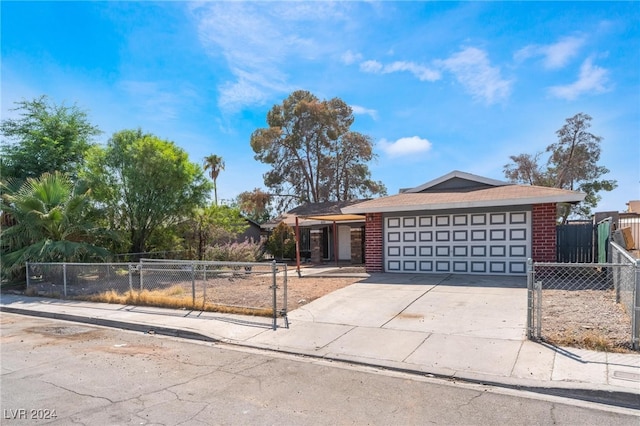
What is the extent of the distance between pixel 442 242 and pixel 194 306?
8173 mm

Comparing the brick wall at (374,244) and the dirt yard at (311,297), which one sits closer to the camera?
the dirt yard at (311,297)

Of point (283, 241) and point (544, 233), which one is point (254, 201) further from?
point (544, 233)

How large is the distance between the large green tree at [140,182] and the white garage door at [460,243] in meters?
8.75

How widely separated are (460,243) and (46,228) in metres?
14.3

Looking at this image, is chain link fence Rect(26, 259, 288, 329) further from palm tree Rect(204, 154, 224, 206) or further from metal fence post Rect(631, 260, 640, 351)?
palm tree Rect(204, 154, 224, 206)

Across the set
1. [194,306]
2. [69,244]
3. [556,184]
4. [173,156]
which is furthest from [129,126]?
[556,184]

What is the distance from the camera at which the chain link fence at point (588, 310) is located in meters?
5.86

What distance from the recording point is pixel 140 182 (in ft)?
52.4

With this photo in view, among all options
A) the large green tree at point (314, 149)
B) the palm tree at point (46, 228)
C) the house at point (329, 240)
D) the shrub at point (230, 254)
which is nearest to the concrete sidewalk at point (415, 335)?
the palm tree at point (46, 228)

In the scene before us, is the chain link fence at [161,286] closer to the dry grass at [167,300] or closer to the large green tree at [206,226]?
the dry grass at [167,300]

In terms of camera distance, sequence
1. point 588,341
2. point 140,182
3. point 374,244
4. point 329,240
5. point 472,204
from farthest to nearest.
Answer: point 329,240
point 140,182
point 374,244
point 472,204
point 588,341

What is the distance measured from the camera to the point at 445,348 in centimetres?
623

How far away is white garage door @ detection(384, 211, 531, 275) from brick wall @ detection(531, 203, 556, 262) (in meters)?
0.22

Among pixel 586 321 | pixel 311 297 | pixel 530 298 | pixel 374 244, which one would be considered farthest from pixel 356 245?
pixel 530 298
